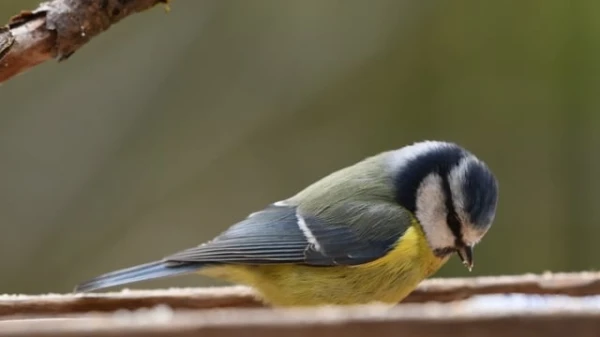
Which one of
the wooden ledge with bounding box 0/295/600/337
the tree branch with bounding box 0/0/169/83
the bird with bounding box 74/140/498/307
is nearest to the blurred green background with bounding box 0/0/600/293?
the bird with bounding box 74/140/498/307

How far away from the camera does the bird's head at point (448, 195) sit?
100 centimetres

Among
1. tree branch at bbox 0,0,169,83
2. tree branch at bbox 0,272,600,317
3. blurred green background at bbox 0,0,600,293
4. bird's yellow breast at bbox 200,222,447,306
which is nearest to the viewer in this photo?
tree branch at bbox 0,0,169,83

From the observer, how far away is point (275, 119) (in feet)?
5.94

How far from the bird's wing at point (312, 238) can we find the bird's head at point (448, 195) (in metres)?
0.04

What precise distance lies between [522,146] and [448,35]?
0.33 m

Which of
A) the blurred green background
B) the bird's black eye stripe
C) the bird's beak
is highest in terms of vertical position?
the blurred green background

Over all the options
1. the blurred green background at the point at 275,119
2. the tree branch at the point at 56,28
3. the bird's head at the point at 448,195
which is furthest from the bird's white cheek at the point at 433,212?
the blurred green background at the point at 275,119

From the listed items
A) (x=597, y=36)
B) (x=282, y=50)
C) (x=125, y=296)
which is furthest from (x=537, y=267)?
(x=125, y=296)

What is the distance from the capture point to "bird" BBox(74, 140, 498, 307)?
37.4 inches

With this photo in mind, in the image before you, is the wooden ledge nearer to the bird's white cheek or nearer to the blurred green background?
the bird's white cheek

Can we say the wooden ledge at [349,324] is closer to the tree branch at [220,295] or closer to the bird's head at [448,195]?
the tree branch at [220,295]

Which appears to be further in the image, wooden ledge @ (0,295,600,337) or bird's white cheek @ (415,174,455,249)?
bird's white cheek @ (415,174,455,249)

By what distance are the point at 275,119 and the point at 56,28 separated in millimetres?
1117

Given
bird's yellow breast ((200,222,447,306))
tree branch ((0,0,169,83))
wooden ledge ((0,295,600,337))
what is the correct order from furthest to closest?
bird's yellow breast ((200,222,447,306)) → tree branch ((0,0,169,83)) → wooden ledge ((0,295,600,337))
